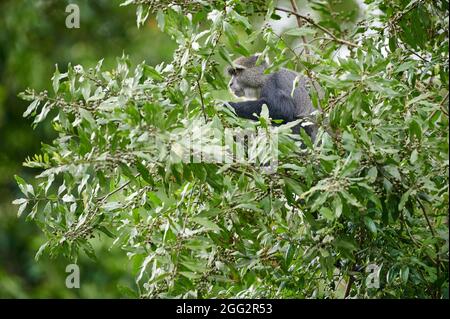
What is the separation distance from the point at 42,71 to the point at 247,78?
4156 millimetres

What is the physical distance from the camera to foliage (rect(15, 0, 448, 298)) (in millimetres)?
3062

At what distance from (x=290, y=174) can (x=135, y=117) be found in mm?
779

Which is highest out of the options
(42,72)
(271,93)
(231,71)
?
(42,72)

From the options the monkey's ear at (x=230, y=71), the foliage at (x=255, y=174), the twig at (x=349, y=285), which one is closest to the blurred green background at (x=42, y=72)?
the monkey's ear at (x=230, y=71)

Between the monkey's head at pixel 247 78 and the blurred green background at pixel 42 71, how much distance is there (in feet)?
10.2

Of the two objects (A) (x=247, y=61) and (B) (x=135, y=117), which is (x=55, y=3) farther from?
(B) (x=135, y=117)

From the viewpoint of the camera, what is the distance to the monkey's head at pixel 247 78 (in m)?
5.76

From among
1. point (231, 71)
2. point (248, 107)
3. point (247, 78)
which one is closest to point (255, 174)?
point (248, 107)

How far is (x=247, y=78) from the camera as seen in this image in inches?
230

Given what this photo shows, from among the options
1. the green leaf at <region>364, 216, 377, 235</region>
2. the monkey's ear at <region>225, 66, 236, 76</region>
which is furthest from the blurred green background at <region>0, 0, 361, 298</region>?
the green leaf at <region>364, 216, 377, 235</region>

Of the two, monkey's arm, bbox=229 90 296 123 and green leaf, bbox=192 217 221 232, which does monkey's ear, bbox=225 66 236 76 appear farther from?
green leaf, bbox=192 217 221 232

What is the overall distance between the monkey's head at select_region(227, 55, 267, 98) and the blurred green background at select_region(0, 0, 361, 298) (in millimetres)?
3113

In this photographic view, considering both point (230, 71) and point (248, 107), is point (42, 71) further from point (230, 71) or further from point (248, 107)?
point (248, 107)

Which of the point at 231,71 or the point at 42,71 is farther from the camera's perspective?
the point at 42,71
